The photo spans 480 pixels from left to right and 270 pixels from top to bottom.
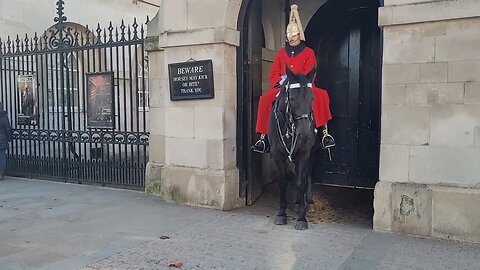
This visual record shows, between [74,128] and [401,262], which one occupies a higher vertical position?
[74,128]

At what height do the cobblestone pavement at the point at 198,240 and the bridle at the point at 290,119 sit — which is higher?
the bridle at the point at 290,119

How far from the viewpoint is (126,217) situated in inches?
269

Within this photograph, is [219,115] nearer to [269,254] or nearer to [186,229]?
[186,229]

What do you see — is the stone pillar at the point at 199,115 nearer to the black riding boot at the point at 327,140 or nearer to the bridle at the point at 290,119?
the bridle at the point at 290,119

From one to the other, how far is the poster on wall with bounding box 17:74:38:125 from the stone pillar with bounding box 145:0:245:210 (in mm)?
4075

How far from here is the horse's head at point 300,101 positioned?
565 cm

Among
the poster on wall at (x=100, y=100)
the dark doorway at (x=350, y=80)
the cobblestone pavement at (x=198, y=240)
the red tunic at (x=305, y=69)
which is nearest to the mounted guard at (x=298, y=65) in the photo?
the red tunic at (x=305, y=69)

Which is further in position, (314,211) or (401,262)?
(314,211)

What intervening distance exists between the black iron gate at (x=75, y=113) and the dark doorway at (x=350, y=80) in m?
3.73

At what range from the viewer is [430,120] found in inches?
221

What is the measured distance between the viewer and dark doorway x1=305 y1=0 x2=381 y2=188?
8.95m

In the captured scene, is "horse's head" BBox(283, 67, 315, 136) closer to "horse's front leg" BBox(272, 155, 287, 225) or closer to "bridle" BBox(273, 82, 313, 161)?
"bridle" BBox(273, 82, 313, 161)

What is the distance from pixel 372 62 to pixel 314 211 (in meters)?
3.48

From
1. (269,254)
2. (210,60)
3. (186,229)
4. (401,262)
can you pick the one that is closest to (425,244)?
(401,262)
